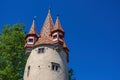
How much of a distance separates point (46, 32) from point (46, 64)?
5725 mm

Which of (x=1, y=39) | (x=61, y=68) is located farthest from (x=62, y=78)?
(x=1, y=39)

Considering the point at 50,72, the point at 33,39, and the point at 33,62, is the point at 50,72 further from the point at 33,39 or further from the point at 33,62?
the point at 33,39

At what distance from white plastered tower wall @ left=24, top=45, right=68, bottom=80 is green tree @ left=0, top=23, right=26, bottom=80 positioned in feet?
6.06

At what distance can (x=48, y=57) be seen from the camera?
110 ft

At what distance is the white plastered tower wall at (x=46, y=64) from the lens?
32406mm

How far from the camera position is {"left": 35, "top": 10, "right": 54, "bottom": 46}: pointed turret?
35259 millimetres

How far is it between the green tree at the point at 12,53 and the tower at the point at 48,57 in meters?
1.41

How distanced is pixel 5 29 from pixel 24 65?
589cm

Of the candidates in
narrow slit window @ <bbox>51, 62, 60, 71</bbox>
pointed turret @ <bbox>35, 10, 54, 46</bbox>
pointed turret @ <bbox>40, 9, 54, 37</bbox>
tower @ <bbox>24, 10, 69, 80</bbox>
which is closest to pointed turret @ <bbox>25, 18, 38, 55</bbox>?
tower @ <bbox>24, 10, 69, 80</bbox>

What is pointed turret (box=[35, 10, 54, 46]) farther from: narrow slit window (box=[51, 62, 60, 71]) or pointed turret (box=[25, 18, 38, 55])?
narrow slit window (box=[51, 62, 60, 71])

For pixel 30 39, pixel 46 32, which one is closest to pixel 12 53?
pixel 30 39

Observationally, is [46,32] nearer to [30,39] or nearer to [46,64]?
[30,39]

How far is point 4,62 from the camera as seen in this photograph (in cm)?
3531

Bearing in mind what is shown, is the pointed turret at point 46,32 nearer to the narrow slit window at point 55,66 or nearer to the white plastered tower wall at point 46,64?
the white plastered tower wall at point 46,64
